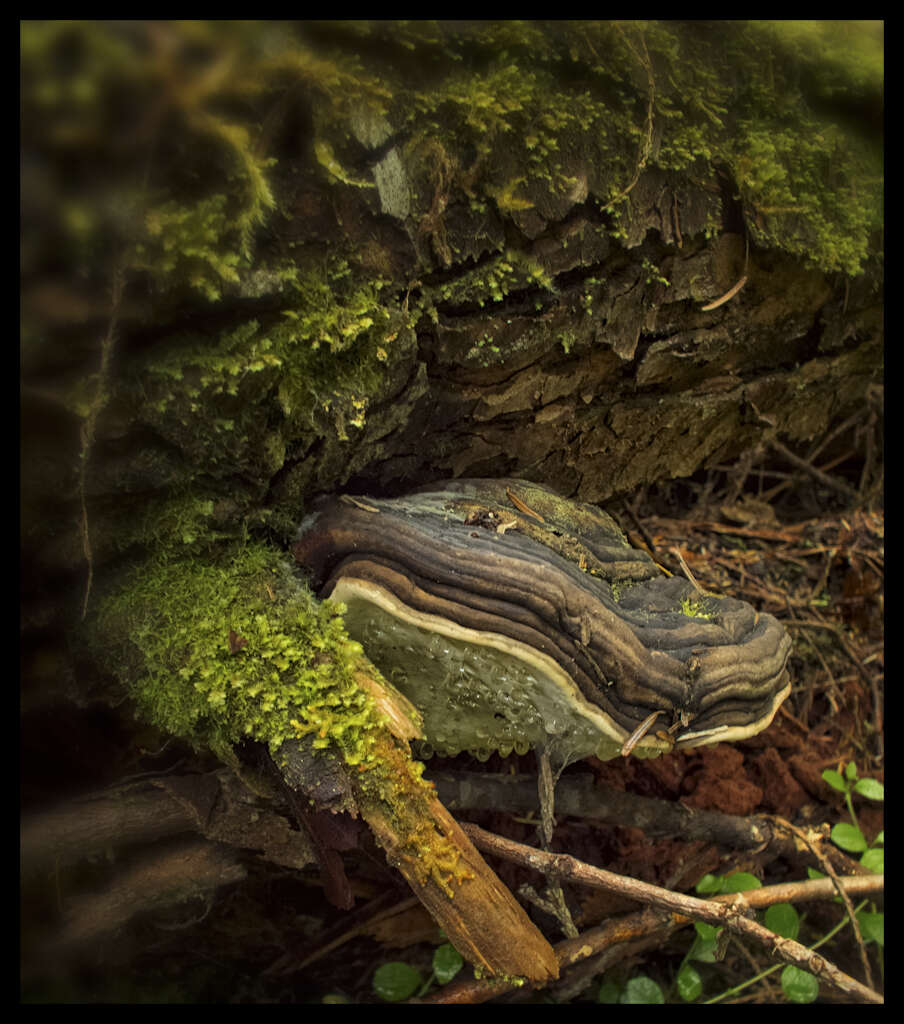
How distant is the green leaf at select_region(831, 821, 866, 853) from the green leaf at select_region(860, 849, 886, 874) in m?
0.04

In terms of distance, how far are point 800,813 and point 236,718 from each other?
2343 mm

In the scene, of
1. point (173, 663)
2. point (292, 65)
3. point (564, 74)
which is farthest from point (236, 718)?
point (564, 74)

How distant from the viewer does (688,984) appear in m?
2.79

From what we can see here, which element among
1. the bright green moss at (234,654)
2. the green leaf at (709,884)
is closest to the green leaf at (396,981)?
the green leaf at (709,884)

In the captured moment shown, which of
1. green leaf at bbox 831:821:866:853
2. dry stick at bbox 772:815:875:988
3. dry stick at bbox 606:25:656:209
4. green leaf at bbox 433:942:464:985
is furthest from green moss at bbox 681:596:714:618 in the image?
green leaf at bbox 433:942:464:985

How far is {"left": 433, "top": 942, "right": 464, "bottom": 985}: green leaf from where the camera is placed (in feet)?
8.43

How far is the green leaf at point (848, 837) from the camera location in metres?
2.77

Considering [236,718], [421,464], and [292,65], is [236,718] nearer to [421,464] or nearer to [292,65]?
[421,464]

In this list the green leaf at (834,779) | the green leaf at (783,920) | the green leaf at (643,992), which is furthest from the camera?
the green leaf at (834,779)

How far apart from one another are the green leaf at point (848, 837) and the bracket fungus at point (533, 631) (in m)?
1.17

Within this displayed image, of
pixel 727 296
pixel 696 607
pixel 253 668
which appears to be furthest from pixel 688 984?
pixel 727 296

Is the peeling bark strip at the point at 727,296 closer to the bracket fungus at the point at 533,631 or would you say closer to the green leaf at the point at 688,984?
the bracket fungus at the point at 533,631

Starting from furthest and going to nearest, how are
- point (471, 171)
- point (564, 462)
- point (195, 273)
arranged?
point (564, 462), point (471, 171), point (195, 273)

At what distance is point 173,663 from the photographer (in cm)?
183
